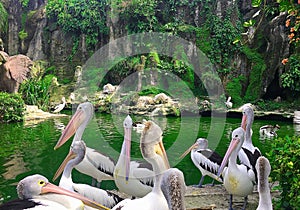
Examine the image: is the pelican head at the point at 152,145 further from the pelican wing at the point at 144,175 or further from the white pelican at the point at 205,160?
the white pelican at the point at 205,160

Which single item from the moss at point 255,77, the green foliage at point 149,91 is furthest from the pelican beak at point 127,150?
the moss at point 255,77

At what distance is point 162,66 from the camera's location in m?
19.9

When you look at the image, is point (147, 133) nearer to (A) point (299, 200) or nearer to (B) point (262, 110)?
(A) point (299, 200)

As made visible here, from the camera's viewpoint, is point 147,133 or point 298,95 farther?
point 298,95

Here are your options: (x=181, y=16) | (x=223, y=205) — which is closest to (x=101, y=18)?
(x=181, y=16)

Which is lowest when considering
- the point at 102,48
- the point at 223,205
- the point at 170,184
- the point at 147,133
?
the point at 223,205

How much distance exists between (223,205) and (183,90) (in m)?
15.6

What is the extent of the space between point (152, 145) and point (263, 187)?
116 cm

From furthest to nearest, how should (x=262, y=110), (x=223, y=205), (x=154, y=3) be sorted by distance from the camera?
(x=154, y=3) < (x=262, y=110) < (x=223, y=205)

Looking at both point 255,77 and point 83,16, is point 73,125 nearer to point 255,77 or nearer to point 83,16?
point 255,77

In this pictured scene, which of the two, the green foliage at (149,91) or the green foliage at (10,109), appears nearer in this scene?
the green foliage at (10,109)

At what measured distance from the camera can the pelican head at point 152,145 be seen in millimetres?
3398

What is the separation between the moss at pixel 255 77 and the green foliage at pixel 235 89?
17.7 inches

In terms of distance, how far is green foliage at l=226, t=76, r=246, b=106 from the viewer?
19.0 meters
